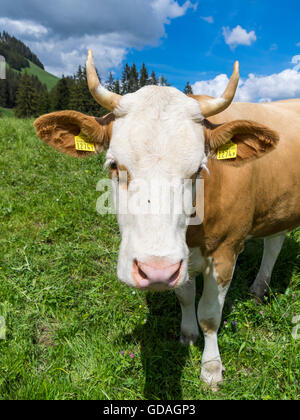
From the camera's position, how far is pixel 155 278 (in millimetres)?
1601

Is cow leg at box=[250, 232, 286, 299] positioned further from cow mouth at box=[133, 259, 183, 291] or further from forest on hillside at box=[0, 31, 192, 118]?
forest on hillside at box=[0, 31, 192, 118]

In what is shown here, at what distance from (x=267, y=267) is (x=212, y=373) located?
5.59 ft

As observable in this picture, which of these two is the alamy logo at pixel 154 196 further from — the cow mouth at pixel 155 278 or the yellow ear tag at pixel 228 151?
the yellow ear tag at pixel 228 151

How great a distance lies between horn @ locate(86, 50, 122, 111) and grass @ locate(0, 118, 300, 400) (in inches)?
89.1

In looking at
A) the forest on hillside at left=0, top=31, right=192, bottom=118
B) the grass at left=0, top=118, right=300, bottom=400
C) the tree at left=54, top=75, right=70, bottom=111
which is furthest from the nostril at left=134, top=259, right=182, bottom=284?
the tree at left=54, top=75, right=70, bottom=111

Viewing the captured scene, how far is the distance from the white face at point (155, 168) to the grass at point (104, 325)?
142 centimetres

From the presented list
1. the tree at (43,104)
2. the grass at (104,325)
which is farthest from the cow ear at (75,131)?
the tree at (43,104)

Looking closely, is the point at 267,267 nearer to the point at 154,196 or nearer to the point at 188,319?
the point at 188,319

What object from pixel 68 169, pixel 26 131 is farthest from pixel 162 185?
pixel 26 131

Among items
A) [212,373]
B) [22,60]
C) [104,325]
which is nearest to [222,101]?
[212,373]

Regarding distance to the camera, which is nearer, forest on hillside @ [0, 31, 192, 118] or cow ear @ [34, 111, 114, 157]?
cow ear @ [34, 111, 114, 157]

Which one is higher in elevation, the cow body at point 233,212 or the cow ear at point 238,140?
the cow ear at point 238,140

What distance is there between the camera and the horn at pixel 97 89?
218 cm

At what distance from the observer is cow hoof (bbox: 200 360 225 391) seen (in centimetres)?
277
